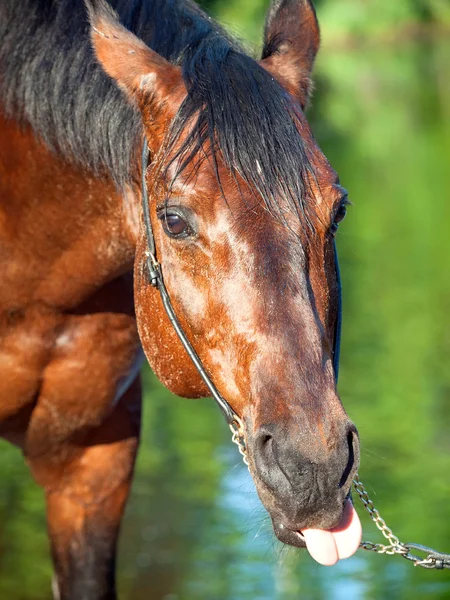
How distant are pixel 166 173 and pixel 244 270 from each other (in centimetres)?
36

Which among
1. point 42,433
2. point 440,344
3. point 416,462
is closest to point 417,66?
point 440,344

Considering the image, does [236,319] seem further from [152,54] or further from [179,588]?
[179,588]

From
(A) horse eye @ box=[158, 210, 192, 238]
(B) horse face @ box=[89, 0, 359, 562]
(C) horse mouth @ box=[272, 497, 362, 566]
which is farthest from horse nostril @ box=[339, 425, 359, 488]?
(A) horse eye @ box=[158, 210, 192, 238]

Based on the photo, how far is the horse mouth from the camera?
249 centimetres

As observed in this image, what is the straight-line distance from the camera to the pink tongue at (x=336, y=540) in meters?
2.49

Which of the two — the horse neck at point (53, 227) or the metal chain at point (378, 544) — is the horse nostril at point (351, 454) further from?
the horse neck at point (53, 227)

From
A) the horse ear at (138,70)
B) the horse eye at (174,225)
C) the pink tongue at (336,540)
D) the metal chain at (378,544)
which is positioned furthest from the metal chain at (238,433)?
the horse ear at (138,70)

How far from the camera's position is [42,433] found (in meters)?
3.64

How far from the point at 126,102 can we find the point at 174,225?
0.54 m

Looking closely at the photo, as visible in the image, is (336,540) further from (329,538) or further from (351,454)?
(351,454)

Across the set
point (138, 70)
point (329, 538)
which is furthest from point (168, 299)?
point (329, 538)

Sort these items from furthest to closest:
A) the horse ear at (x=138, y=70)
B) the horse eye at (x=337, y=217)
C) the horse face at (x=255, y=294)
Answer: the horse ear at (x=138, y=70)
the horse eye at (x=337, y=217)
the horse face at (x=255, y=294)

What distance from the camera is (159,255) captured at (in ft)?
9.18

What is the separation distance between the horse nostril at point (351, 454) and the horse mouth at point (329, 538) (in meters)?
0.11
